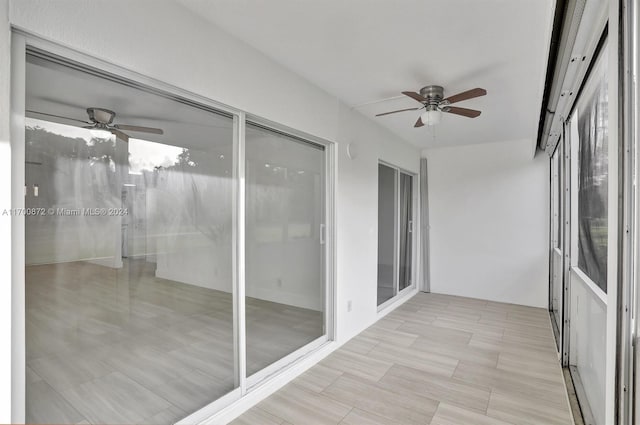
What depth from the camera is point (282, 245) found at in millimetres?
2865

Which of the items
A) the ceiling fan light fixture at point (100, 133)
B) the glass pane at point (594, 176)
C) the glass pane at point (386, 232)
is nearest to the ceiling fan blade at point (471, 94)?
the glass pane at point (594, 176)

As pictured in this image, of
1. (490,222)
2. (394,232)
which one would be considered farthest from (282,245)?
(490,222)

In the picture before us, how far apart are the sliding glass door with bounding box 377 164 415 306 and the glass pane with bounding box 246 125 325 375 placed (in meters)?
1.53

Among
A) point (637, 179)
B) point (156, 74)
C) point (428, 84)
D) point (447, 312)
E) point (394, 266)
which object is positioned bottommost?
point (447, 312)

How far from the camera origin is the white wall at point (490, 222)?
499 cm

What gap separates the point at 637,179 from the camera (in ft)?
3.57

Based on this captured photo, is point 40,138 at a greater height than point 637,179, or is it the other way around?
point 40,138

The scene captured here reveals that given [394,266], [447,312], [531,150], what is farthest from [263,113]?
[531,150]

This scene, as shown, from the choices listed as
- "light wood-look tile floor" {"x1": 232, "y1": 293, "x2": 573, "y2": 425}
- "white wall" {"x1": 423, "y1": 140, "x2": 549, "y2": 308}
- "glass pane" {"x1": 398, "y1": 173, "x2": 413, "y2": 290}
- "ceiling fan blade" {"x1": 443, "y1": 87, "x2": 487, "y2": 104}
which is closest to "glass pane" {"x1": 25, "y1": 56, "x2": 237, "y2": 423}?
"light wood-look tile floor" {"x1": 232, "y1": 293, "x2": 573, "y2": 425}

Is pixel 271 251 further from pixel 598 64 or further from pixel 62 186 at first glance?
pixel 598 64

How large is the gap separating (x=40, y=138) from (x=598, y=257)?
10.3 feet

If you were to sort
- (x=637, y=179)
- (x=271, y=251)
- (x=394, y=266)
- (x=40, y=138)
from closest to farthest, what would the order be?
(x=637, y=179) < (x=40, y=138) < (x=271, y=251) < (x=394, y=266)

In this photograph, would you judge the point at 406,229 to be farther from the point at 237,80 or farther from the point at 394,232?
the point at 237,80

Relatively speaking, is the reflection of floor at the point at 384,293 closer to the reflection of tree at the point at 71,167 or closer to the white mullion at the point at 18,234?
the reflection of tree at the point at 71,167
